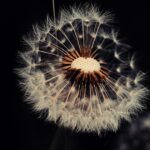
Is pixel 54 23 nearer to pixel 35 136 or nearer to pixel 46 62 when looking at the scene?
pixel 46 62

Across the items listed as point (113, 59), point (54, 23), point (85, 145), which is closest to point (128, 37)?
point (113, 59)
